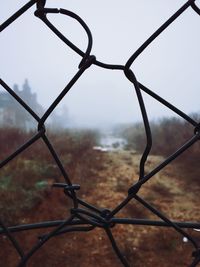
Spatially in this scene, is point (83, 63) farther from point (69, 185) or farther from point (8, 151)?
point (8, 151)

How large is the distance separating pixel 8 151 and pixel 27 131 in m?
2.67

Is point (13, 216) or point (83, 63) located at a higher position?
point (13, 216)

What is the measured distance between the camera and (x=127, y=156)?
30.8 ft

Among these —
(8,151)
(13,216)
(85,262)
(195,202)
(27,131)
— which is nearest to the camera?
(85,262)

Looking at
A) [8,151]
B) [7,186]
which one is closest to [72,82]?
[7,186]

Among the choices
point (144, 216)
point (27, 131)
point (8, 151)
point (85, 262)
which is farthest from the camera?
point (27, 131)

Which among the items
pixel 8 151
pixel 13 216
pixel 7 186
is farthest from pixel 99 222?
pixel 8 151

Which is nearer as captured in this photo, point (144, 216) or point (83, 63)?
point (83, 63)

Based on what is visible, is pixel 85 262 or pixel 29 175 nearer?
pixel 85 262

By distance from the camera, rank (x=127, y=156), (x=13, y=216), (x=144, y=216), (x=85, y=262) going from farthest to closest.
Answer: (x=127, y=156)
(x=144, y=216)
(x=13, y=216)
(x=85, y=262)

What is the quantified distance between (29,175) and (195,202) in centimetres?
284

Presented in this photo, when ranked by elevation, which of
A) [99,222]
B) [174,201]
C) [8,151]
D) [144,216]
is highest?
[8,151]

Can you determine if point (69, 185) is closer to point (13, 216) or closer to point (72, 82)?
point (72, 82)

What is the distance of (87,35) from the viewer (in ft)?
1.32
